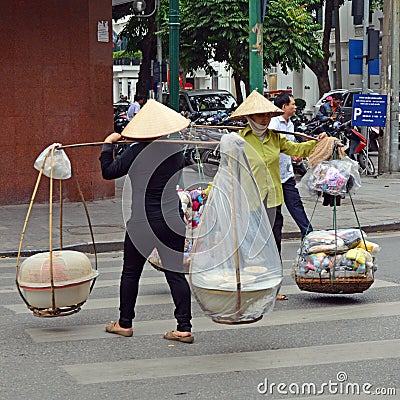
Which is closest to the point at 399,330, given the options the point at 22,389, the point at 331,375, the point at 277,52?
the point at 331,375

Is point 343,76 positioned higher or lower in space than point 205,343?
higher

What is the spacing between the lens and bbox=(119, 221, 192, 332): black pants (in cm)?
680

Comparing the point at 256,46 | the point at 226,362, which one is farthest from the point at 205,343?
the point at 256,46

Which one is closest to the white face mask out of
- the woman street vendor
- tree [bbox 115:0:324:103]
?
the woman street vendor

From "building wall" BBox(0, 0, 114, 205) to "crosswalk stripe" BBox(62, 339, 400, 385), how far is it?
8.82 metres

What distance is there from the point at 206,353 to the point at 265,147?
1923mm

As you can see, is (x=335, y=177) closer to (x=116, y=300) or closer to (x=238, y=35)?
(x=116, y=300)

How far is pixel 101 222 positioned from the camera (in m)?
13.4

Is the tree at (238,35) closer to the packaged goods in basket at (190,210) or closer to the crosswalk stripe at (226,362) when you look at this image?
the packaged goods in basket at (190,210)

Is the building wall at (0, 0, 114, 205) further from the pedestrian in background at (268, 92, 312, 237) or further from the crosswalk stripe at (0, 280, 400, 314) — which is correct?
the pedestrian in background at (268, 92, 312, 237)

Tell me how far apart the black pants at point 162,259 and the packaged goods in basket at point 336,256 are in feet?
5.16

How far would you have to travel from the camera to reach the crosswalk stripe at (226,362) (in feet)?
19.8

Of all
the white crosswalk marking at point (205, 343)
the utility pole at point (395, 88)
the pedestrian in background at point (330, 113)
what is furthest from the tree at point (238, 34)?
the white crosswalk marking at point (205, 343)

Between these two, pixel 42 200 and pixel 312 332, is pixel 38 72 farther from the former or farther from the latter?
pixel 312 332
